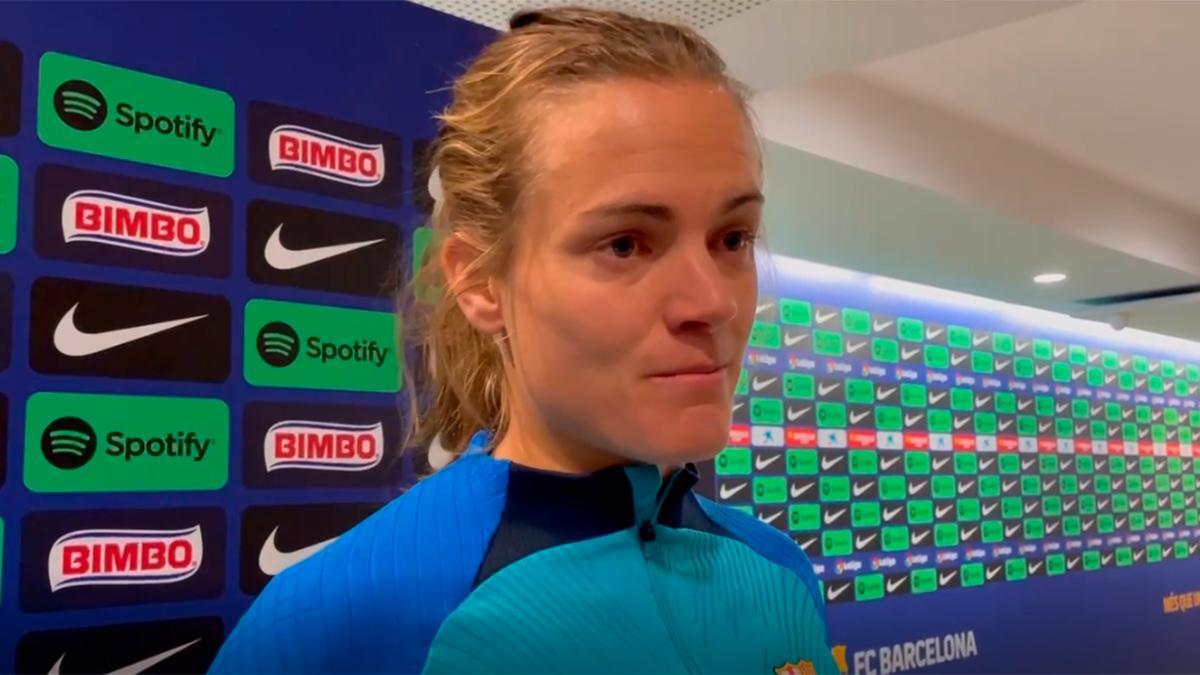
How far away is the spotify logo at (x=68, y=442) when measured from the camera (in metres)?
0.94

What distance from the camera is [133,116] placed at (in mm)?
1021

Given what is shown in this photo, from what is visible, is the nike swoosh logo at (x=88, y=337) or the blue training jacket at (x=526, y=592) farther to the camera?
the nike swoosh logo at (x=88, y=337)

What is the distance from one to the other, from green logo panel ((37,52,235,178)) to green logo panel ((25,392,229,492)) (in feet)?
0.87

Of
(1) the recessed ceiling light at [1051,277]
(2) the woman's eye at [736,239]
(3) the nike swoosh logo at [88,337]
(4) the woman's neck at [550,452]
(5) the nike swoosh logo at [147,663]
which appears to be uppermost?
(1) the recessed ceiling light at [1051,277]

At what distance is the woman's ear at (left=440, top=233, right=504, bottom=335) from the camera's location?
66 centimetres

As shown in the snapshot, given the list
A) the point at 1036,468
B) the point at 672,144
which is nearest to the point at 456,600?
the point at 672,144

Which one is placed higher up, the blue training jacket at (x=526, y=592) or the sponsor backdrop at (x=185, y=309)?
the sponsor backdrop at (x=185, y=309)

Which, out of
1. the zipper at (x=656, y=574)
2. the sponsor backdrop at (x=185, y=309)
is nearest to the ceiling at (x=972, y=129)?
the sponsor backdrop at (x=185, y=309)

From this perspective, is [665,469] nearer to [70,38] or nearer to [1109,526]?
[70,38]

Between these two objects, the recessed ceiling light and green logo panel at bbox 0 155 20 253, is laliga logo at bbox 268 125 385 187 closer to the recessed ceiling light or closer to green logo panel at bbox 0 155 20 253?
green logo panel at bbox 0 155 20 253

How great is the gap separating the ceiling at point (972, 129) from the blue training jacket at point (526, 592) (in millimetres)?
910

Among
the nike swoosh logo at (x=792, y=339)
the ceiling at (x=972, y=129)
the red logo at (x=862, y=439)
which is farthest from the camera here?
the red logo at (x=862, y=439)

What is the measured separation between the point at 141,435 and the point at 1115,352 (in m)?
3.83

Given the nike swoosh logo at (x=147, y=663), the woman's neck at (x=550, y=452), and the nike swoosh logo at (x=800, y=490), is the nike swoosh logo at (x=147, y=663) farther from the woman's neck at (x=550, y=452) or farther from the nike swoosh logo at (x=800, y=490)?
the nike swoosh logo at (x=800, y=490)
